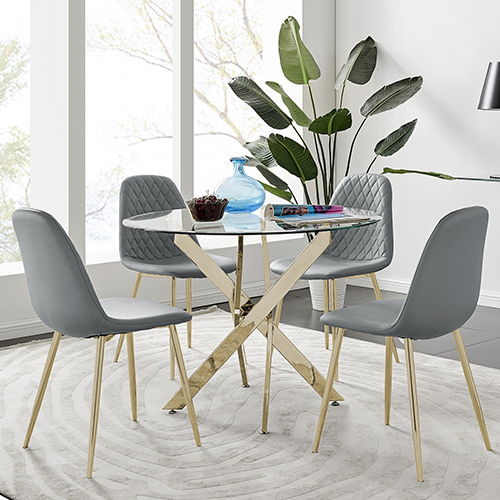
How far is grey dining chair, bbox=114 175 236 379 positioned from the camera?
3.26 m

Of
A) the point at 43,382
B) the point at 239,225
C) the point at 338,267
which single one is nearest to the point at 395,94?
the point at 338,267

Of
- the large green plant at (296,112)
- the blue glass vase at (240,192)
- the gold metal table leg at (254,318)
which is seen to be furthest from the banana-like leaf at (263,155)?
the gold metal table leg at (254,318)

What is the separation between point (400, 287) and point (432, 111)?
136 cm

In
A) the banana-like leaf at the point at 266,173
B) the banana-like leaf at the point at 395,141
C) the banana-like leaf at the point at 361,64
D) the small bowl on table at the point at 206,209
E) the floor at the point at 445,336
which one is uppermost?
the banana-like leaf at the point at 361,64

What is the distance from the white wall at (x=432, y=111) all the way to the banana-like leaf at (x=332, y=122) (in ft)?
2.75

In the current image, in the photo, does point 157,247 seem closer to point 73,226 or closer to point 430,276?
point 73,226

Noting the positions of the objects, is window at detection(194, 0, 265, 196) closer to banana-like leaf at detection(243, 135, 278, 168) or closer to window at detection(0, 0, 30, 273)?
window at detection(0, 0, 30, 273)

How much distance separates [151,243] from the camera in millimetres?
3502

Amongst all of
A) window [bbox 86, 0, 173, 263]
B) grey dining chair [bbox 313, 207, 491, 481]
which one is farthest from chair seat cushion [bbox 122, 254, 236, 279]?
window [bbox 86, 0, 173, 263]

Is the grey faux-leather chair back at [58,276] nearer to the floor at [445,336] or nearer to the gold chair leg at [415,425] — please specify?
the gold chair leg at [415,425]

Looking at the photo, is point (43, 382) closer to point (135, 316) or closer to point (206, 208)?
point (135, 316)

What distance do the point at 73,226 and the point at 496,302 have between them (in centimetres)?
289

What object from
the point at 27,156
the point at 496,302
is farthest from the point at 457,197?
the point at 27,156

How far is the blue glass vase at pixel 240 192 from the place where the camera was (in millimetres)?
2904
